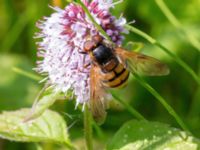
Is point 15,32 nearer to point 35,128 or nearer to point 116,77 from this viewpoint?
point 35,128

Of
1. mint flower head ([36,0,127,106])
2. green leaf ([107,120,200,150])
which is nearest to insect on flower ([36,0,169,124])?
mint flower head ([36,0,127,106])

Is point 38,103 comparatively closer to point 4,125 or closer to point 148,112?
point 4,125

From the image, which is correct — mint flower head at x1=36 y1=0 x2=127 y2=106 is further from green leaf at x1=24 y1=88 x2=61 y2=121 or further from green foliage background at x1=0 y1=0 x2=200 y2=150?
green foliage background at x1=0 y1=0 x2=200 y2=150

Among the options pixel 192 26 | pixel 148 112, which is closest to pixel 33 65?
pixel 148 112

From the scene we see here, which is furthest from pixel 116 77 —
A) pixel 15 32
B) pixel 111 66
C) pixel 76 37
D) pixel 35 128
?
pixel 15 32

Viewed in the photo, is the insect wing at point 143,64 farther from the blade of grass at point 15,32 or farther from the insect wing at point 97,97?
the blade of grass at point 15,32

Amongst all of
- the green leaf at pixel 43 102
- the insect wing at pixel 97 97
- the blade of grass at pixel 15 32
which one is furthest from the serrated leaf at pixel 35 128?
the blade of grass at pixel 15 32
